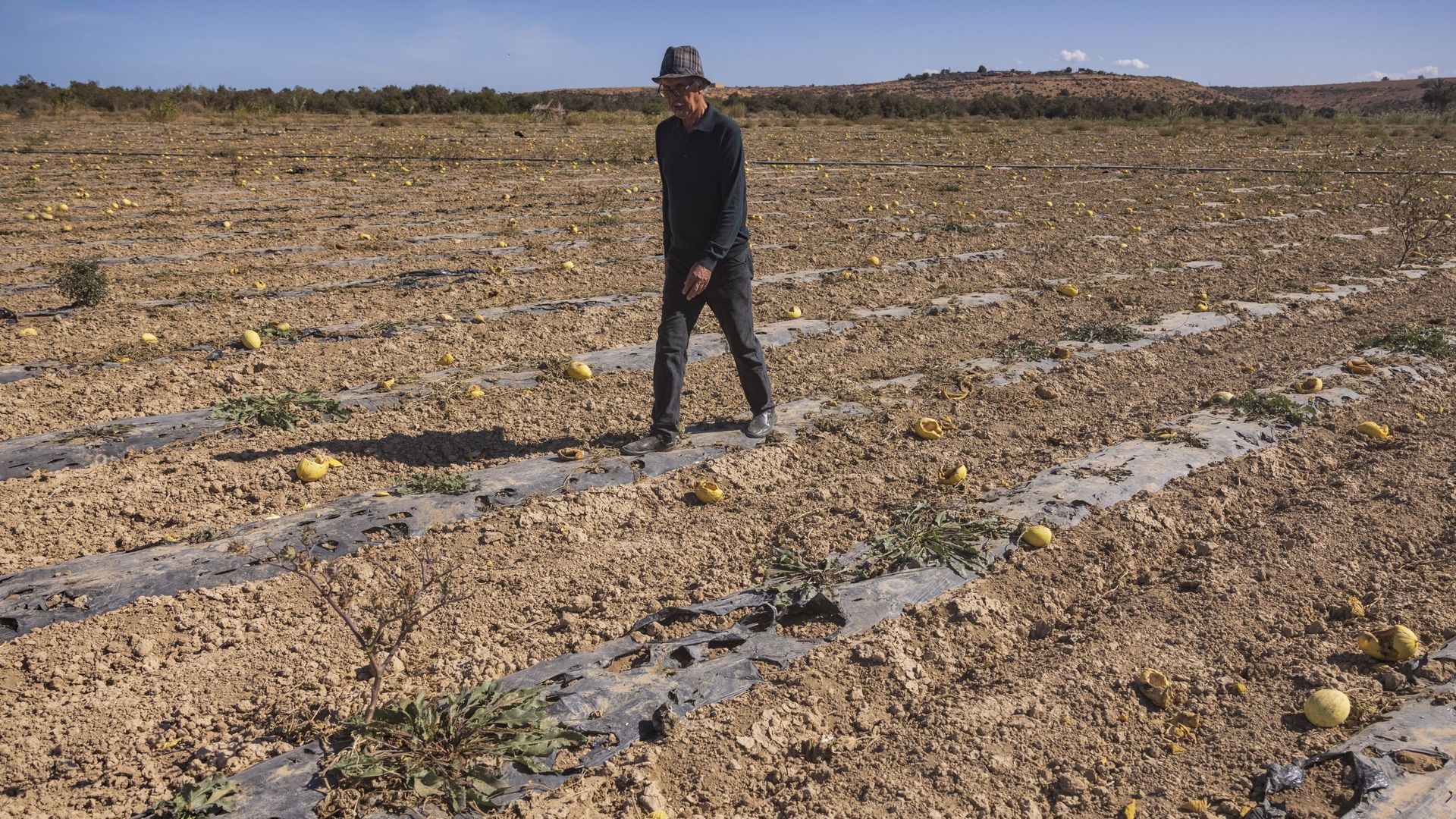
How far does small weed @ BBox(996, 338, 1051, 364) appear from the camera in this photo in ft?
22.6

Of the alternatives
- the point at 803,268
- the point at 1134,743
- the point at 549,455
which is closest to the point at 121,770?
the point at 549,455

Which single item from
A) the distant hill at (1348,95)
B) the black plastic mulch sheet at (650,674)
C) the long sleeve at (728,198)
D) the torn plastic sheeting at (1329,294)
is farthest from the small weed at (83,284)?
the distant hill at (1348,95)

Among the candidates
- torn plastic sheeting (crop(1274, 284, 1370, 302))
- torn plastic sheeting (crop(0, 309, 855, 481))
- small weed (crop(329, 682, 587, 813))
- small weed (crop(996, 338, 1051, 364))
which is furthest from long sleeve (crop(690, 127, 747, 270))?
torn plastic sheeting (crop(1274, 284, 1370, 302))

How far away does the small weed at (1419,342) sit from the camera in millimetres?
6867

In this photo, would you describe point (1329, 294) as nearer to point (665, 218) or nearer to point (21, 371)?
point (665, 218)

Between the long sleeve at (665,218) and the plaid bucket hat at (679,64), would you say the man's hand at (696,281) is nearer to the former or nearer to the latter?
the long sleeve at (665,218)

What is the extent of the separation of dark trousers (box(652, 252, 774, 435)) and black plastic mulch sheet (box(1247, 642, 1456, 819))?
320 centimetres

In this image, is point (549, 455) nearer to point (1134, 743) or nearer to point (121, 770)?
point (121, 770)

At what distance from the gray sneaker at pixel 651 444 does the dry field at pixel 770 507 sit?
179 millimetres

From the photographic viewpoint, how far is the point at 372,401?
5.91 metres

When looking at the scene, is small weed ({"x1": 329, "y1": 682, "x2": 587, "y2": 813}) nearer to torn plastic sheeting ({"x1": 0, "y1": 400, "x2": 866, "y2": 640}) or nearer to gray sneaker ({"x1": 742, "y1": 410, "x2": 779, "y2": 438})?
torn plastic sheeting ({"x1": 0, "y1": 400, "x2": 866, "y2": 640})

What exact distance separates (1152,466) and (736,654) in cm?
279

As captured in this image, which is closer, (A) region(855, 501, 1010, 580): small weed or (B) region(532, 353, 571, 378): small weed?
(A) region(855, 501, 1010, 580): small weed

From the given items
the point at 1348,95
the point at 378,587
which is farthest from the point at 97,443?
the point at 1348,95
